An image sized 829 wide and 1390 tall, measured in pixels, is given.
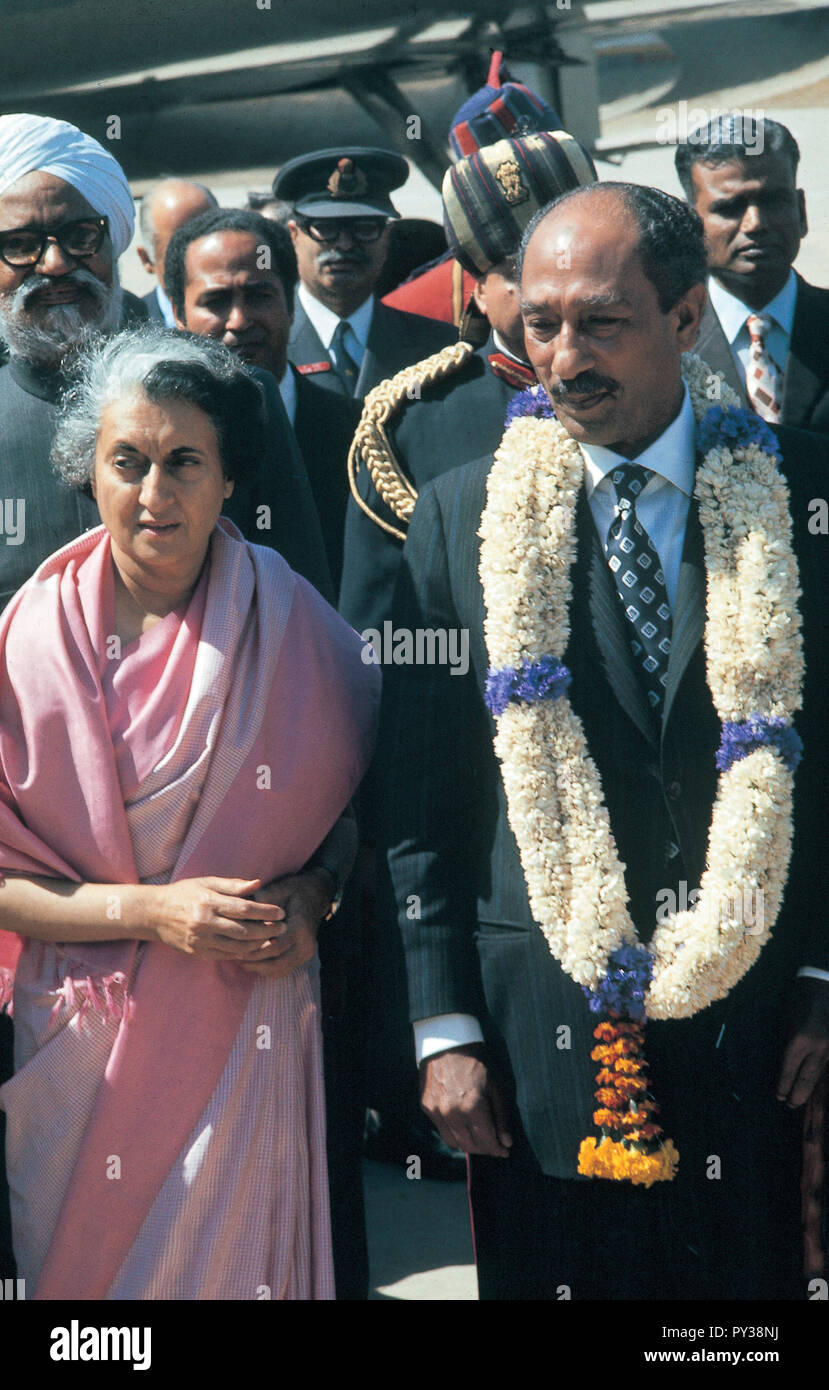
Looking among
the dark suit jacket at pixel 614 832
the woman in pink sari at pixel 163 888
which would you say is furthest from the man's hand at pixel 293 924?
the dark suit jacket at pixel 614 832

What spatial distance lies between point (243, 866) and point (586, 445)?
0.94m

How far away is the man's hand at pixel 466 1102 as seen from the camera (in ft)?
7.93

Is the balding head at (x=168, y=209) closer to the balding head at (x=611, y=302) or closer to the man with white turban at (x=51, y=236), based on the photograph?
the man with white turban at (x=51, y=236)

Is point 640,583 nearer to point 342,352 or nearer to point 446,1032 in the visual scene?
point 446,1032

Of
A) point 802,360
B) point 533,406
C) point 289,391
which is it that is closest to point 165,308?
point 289,391

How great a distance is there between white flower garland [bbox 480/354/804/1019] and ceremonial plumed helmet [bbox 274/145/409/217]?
9.83ft

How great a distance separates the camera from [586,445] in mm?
2561

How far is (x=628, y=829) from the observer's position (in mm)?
2439

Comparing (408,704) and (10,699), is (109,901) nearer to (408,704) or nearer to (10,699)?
(10,699)

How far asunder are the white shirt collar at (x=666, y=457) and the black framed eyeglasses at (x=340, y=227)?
2.93m

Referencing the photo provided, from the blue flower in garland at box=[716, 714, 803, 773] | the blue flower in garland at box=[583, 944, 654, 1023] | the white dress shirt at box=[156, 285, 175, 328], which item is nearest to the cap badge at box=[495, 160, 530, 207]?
the blue flower in garland at box=[716, 714, 803, 773]

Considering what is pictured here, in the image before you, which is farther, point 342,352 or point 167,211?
point 167,211

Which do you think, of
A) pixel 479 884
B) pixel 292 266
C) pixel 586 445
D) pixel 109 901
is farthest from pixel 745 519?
pixel 292 266

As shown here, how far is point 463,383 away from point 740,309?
1.13 metres
